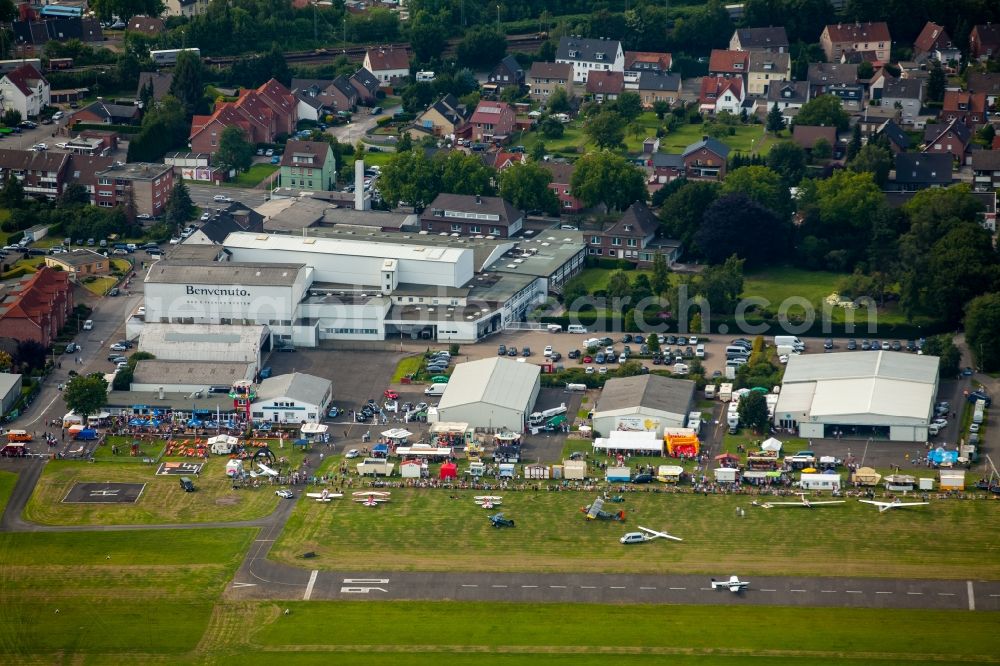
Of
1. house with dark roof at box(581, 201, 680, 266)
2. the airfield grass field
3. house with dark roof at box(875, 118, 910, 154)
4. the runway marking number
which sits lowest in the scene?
the runway marking number

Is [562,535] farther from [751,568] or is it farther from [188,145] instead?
[188,145]

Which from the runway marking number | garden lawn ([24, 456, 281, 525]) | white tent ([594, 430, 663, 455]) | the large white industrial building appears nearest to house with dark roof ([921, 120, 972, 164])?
the large white industrial building

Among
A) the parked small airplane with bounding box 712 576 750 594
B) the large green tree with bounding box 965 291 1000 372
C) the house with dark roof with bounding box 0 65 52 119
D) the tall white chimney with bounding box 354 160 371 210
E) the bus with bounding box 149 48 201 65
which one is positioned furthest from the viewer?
the bus with bounding box 149 48 201 65

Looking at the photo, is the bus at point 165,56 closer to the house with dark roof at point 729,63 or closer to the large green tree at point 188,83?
the large green tree at point 188,83

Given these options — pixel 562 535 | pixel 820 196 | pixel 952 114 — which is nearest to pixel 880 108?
pixel 952 114

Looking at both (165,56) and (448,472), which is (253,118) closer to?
(165,56)

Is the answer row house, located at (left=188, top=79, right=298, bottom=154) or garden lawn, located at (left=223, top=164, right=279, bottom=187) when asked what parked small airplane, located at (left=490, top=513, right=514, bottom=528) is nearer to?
garden lawn, located at (left=223, top=164, right=279, bottom=187)
